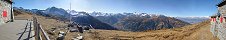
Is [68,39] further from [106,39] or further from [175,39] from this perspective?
[175,39]

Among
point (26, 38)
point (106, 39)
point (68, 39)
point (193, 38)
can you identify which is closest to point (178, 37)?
point (193, 38)

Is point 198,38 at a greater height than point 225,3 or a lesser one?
lesser

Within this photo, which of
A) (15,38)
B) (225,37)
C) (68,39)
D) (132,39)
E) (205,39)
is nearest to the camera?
(15,38)

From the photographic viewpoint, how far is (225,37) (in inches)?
779

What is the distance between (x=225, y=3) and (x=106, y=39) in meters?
13.1

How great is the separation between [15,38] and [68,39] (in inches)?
315

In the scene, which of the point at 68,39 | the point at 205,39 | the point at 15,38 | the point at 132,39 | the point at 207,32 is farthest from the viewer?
the point at 132,39

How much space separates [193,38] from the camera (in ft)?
91.4

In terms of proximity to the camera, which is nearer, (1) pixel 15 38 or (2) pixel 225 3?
(1) pixel 15 38

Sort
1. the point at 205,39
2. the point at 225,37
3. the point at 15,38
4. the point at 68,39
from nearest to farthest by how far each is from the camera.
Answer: the point at 15,38
the point at 225,37
the point at 68,39
the point at 205,39

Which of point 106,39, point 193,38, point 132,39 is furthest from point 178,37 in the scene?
point 106,39

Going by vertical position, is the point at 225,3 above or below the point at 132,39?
above

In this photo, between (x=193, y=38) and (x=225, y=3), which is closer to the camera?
(x=225, y=3)

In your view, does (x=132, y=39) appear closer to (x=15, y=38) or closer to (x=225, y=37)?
(x=225, y=37)
